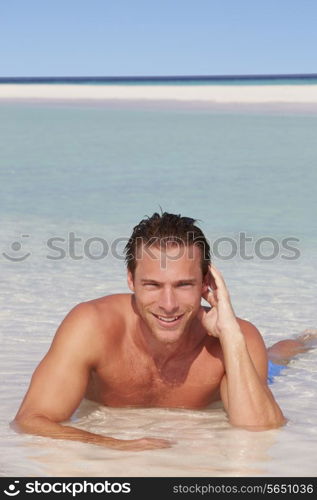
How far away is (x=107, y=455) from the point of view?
12.9ft

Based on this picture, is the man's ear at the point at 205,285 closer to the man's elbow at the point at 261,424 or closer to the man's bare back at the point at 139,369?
the man's bare back at the point at 139,369

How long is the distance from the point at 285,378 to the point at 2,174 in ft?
35.8

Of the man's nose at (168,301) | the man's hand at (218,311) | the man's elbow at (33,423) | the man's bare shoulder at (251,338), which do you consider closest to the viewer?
the man's nose at (168,301)

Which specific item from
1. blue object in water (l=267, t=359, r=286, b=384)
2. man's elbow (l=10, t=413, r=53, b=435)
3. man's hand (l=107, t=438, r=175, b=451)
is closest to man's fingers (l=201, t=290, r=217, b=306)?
man's hand (l=107, t=438, r=175, b=451)

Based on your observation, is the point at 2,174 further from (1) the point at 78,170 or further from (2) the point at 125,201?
(2) the point at 125,201

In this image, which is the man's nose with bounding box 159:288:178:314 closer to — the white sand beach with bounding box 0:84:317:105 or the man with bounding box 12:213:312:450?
the man with bounding box 12:213:312:450

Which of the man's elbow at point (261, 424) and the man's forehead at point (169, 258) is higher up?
the man's forehead at point (169, 258)

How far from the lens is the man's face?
13.0ft

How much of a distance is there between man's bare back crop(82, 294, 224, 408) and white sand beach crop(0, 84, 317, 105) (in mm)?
36032

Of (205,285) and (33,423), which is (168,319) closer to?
(205,285)

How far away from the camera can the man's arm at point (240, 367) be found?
414cm

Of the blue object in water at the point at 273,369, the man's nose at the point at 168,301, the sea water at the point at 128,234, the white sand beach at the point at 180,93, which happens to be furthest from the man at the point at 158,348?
the white sand beach at the point at 180,93

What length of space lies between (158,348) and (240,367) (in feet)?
1.30

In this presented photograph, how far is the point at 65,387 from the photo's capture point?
13.3 feet
